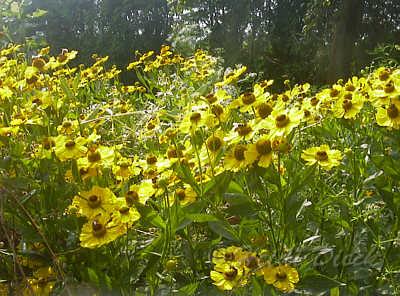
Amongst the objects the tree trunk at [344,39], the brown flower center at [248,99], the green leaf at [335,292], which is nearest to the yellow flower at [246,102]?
the brown flower center at [248,99]

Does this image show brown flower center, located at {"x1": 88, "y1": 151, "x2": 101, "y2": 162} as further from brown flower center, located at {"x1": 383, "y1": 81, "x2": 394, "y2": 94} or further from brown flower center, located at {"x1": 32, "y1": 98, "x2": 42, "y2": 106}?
brown flower center, located at {"x1": 383, "y1": 81, "x2": 394, "y2": 94}

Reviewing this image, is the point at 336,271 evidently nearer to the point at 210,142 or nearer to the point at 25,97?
the point at 210,142

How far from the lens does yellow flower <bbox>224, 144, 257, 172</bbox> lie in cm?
79

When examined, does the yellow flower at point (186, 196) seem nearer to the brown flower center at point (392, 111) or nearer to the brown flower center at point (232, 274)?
the brown flower center at point (232, 274)

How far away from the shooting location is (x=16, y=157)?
1.02 m

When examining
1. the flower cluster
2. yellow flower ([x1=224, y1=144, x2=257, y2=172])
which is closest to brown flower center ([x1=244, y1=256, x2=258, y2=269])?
the flower cluster

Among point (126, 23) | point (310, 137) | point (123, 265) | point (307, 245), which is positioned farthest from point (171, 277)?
point (126, 23)

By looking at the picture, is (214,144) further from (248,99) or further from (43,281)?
(43,281)

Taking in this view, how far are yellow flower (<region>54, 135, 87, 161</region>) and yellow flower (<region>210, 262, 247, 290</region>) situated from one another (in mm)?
318

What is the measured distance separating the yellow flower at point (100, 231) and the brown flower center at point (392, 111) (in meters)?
0.46

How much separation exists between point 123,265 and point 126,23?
39.4 feet

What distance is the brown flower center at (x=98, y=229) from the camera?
0.76 metres

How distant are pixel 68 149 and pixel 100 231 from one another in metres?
0.23

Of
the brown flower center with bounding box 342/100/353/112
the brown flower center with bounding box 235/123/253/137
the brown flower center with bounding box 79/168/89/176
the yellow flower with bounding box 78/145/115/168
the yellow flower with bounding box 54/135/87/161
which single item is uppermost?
the brown flower center with bounding box 235/123/253/137
